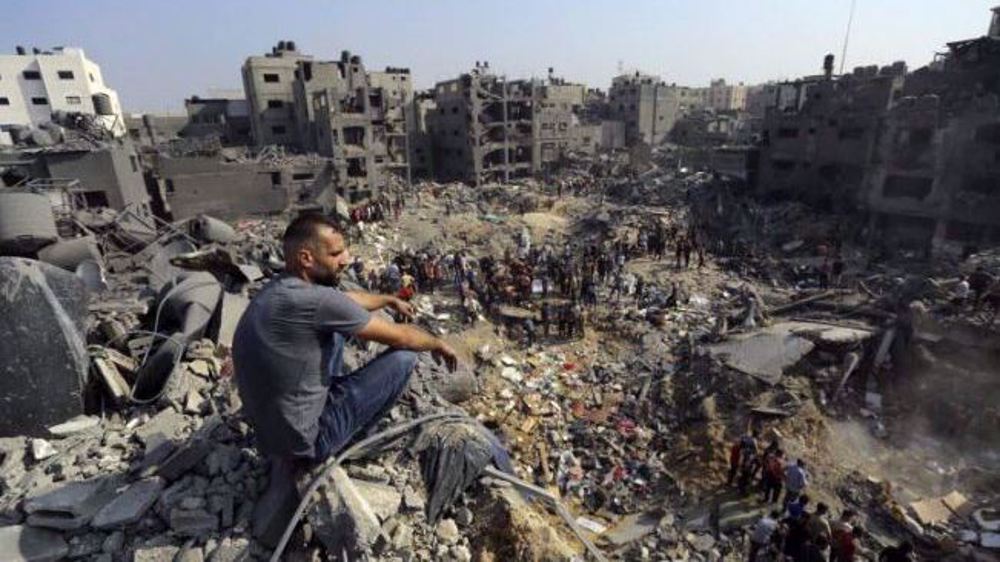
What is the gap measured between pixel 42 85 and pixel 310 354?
5288cm

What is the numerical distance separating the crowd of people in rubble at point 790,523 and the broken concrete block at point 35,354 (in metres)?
8.40

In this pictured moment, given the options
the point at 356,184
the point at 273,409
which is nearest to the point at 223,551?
the point at 273,409

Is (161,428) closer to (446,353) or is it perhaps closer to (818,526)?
(446,353)

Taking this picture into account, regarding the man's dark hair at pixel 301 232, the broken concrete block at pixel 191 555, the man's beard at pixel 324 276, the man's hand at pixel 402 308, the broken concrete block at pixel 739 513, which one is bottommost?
the broken concrete block at pixel 739 513

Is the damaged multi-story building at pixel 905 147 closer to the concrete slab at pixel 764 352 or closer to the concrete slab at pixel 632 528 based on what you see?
the concrete slab at pixel 764 352

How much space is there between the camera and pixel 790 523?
746 centimetres

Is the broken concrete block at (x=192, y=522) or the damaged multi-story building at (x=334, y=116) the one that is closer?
the broken concrete block at (x=192, y=522)

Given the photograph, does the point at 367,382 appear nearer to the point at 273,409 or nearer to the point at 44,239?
the point at 273,409

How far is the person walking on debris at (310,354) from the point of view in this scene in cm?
282

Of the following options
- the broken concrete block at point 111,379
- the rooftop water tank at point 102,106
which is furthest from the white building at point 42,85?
the broken concrete block at point 111,379

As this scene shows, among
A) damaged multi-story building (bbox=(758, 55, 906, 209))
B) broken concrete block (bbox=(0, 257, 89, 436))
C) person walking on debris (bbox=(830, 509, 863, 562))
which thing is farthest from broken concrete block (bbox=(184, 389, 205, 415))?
damaged multi-story building (bbox=(758, 55, 906, 209))

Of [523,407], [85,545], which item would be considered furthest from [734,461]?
[85,545]

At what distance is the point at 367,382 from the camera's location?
332 cm

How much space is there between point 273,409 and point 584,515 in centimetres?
749
